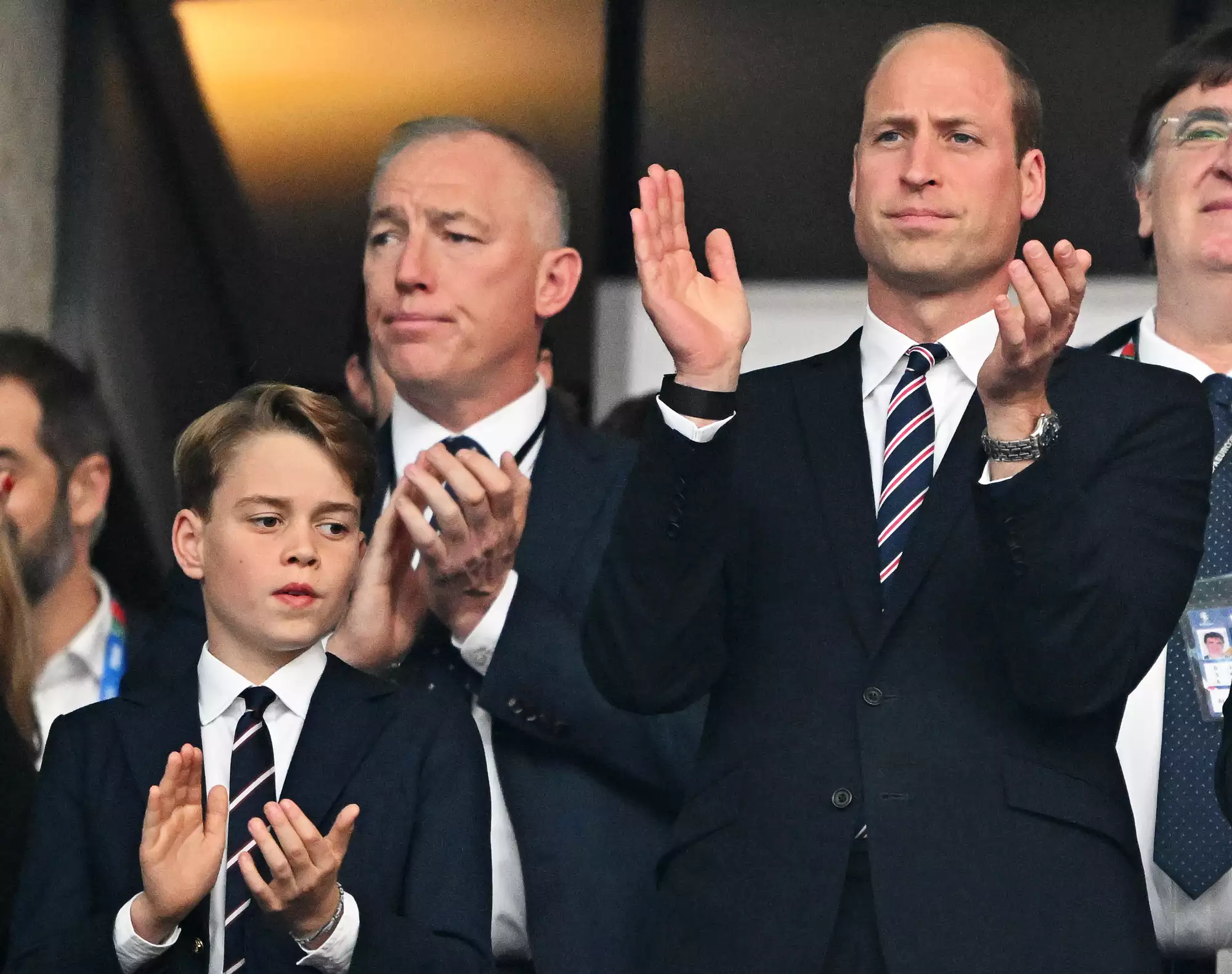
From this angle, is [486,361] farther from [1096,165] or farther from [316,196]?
[1096,165]

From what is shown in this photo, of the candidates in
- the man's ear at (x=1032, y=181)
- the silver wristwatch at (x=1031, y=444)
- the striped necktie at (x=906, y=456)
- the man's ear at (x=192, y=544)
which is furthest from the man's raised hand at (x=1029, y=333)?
the man's ear at (x=192, y=544)

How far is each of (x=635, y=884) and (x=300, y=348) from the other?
123 centimetres

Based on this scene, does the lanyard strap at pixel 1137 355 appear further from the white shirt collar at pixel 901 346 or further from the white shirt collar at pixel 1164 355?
the white shirt collar at pixel 901 346

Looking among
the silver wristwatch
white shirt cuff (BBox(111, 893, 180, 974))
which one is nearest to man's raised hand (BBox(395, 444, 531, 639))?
white shirt cuff (BBox(111, 893, 180, 974))

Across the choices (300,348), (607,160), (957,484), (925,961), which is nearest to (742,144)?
(607,160)

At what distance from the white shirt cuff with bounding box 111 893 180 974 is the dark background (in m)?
0.97

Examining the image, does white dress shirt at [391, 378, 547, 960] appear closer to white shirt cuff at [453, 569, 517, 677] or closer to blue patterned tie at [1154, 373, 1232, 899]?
white shirt cuff at [453, 569, 517, 677]

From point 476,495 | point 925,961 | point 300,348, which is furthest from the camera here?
point 300,348

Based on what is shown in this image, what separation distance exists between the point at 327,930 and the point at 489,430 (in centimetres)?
102

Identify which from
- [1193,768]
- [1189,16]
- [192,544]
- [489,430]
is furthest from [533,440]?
[1189,16]

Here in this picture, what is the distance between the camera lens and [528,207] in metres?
3.37

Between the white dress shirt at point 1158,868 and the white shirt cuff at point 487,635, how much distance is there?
3.10 feet

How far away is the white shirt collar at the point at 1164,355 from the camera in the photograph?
313 centimetres

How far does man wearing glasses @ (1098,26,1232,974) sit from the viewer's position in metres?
2.93
